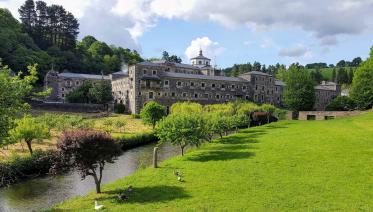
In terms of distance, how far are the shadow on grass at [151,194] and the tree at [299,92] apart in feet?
226

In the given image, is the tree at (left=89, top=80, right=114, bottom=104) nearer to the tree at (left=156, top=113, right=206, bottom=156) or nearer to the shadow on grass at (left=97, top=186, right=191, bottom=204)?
the tree at (left=156, top=113, right=206, bottom=156)

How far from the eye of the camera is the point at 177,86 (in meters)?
84.8

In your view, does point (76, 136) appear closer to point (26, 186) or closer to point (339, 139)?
point (26, 186)

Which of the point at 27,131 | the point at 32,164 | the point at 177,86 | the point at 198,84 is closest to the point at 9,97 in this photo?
the point at 32,164

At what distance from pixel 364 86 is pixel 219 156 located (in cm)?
5079

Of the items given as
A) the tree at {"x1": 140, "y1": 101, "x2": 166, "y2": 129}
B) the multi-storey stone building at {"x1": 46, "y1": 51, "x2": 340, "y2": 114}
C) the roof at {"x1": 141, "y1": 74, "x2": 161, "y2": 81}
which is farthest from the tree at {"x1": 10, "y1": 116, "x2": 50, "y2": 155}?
the roof at {"x1": 141, "y1": 74, "x2": 161, "y2": 81}

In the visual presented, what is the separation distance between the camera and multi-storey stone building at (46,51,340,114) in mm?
80875

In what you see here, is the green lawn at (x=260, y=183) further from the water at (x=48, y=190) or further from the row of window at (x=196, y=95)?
the row of window at (x=196, y=95)

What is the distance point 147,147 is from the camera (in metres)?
47.3

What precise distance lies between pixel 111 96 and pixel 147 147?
43322 mm

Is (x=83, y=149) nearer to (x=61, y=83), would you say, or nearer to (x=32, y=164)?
(x=32, y=164)

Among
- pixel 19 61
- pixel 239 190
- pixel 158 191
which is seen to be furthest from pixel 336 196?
pixel 19 61

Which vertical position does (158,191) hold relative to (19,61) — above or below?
below

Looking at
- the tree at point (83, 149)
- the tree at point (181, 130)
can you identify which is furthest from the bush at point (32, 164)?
the tree at point (181, 130)
